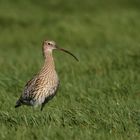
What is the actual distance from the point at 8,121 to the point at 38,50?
33.6 ft

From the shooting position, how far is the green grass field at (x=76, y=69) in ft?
28.9

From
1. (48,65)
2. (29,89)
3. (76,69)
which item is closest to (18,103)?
(29,89)

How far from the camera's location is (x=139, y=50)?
16.4 metres

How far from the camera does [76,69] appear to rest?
15102mm

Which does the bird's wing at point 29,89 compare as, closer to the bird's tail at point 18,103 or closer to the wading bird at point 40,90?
the wading bird at point 40,90

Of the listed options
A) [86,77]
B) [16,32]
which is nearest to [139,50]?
[86,77]

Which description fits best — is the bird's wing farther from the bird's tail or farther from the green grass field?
the green grass field

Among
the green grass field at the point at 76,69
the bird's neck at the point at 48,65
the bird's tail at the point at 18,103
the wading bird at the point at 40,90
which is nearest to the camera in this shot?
the green grass field at the point at 76,69

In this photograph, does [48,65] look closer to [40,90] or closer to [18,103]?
[40,90]

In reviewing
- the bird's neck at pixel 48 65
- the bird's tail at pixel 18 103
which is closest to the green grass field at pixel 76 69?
the bird's tail at pixel 18 103

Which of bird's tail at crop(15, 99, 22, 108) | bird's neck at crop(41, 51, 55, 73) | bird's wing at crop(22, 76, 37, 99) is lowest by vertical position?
bird's tail at crop(15, 99, 22, 108)

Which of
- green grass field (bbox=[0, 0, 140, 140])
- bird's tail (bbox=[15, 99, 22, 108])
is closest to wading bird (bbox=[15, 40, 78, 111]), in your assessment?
bird's tail (bbox=[15, 99, 22, 108])

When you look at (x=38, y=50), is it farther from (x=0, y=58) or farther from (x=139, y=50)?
(x=139, y=50)

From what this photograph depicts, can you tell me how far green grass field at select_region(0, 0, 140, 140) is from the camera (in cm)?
880
